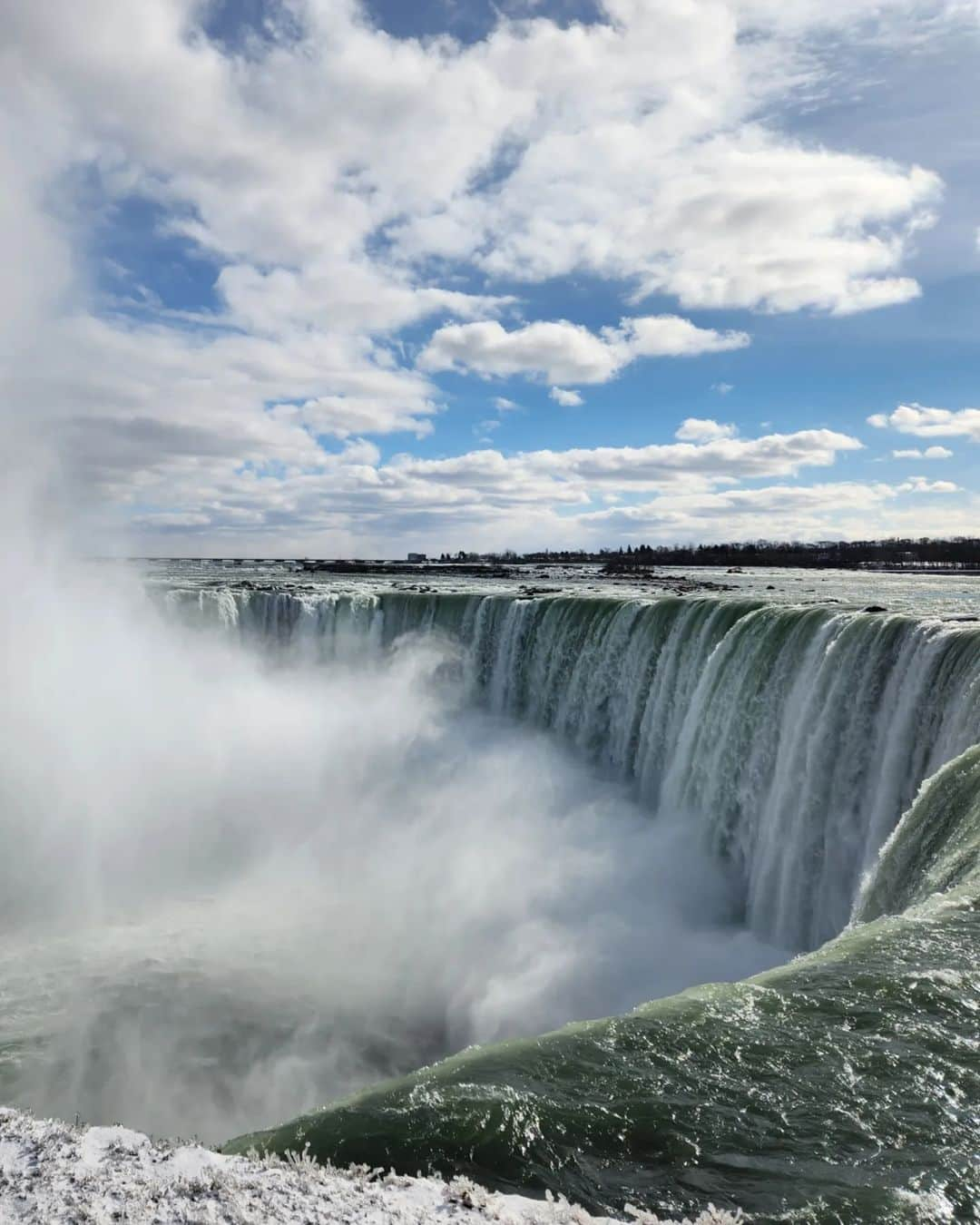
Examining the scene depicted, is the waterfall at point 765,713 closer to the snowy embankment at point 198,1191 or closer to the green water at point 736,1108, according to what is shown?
the green water at point 736,1108

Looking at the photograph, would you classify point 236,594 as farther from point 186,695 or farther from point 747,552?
point 747,552

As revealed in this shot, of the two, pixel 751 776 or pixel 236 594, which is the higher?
pixel 236 594

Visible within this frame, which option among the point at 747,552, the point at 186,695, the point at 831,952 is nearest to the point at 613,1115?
the point at 831,952

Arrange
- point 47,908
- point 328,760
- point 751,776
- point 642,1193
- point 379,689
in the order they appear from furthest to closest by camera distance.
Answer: point 379,689
point 328,760
point 751,776
point 47,908
point 642,1193

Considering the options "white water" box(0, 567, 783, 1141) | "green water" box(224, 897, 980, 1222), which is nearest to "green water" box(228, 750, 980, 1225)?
"green water" box(224, 897, 980, 1222)

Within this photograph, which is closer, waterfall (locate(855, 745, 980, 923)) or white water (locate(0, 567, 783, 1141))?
waterfall (locate(855, 745, 980, 923))

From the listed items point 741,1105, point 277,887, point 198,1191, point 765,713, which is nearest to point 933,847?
point 741,1105

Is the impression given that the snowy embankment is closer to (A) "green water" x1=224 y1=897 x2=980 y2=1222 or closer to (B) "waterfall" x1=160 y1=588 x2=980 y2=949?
(A) "green water" x1=224 y1=897 x2=980 y2=1222
